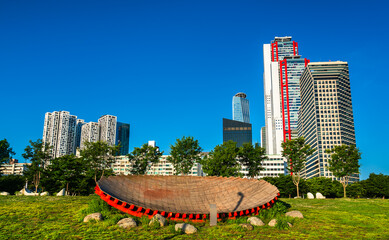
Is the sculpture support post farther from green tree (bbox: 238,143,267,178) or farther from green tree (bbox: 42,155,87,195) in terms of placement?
green tree (bbox: 42,155,87,195)

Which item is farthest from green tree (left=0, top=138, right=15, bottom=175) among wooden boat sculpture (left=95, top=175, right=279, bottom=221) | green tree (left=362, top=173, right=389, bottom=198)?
green tree (left=362, top=173, right=389, bottom=198)

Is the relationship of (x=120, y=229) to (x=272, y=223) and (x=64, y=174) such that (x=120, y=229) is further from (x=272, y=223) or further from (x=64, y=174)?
(x=64, y=174)

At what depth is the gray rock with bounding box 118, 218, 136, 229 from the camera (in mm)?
14211

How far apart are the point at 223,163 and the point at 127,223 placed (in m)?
34.0

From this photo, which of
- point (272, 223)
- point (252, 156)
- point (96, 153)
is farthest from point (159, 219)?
point (252, 156)

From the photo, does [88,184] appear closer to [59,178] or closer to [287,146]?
[59,178]

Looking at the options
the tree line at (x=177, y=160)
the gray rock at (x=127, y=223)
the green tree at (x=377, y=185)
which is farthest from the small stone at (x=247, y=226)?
the green tree at (x=377, y=185)

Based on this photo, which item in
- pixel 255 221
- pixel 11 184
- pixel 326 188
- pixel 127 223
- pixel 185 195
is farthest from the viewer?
pixel 326 188

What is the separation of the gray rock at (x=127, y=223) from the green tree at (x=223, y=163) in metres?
32.1

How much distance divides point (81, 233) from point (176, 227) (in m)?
4.38

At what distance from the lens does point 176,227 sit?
552 inches

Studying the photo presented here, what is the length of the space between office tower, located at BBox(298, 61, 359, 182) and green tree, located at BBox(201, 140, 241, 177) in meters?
145

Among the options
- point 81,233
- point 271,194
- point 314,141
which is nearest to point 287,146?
point 271,194

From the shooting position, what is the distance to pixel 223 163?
4731 cm
